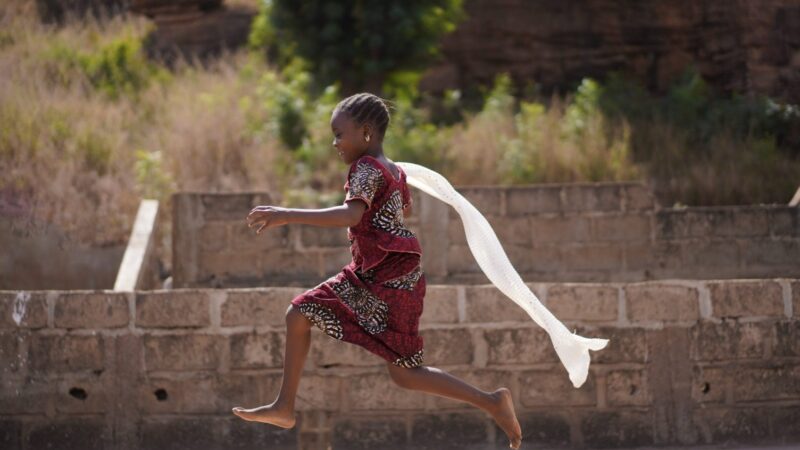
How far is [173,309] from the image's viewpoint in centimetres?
584

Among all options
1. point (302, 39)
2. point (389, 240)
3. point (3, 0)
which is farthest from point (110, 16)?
point (389, 240)

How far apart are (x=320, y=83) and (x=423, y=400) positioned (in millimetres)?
9209

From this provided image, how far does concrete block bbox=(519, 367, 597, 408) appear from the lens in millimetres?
5941

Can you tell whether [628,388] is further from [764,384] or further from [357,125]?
[357,125]

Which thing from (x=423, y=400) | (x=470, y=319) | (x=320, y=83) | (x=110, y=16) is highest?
(x=110, y=16)

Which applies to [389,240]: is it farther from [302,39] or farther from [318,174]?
[302,39]

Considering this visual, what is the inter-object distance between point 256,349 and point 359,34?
9195 millimetres

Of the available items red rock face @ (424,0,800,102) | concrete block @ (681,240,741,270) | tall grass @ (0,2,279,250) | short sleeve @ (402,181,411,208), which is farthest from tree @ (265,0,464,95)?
short sleeve @ (402,181,411,208)

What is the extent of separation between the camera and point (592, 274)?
971cm

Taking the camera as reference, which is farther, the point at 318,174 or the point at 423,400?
the point at 318,174

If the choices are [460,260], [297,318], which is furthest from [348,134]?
[460,260]

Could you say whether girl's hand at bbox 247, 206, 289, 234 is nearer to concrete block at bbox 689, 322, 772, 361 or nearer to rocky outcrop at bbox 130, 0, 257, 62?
concrete block at bbox 689, 322, 772, 361

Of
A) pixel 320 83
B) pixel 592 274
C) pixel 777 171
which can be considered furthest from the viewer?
pixel 320 83

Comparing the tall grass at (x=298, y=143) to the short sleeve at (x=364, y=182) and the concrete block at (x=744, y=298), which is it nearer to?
the concrete block at (x=744, y=298)
